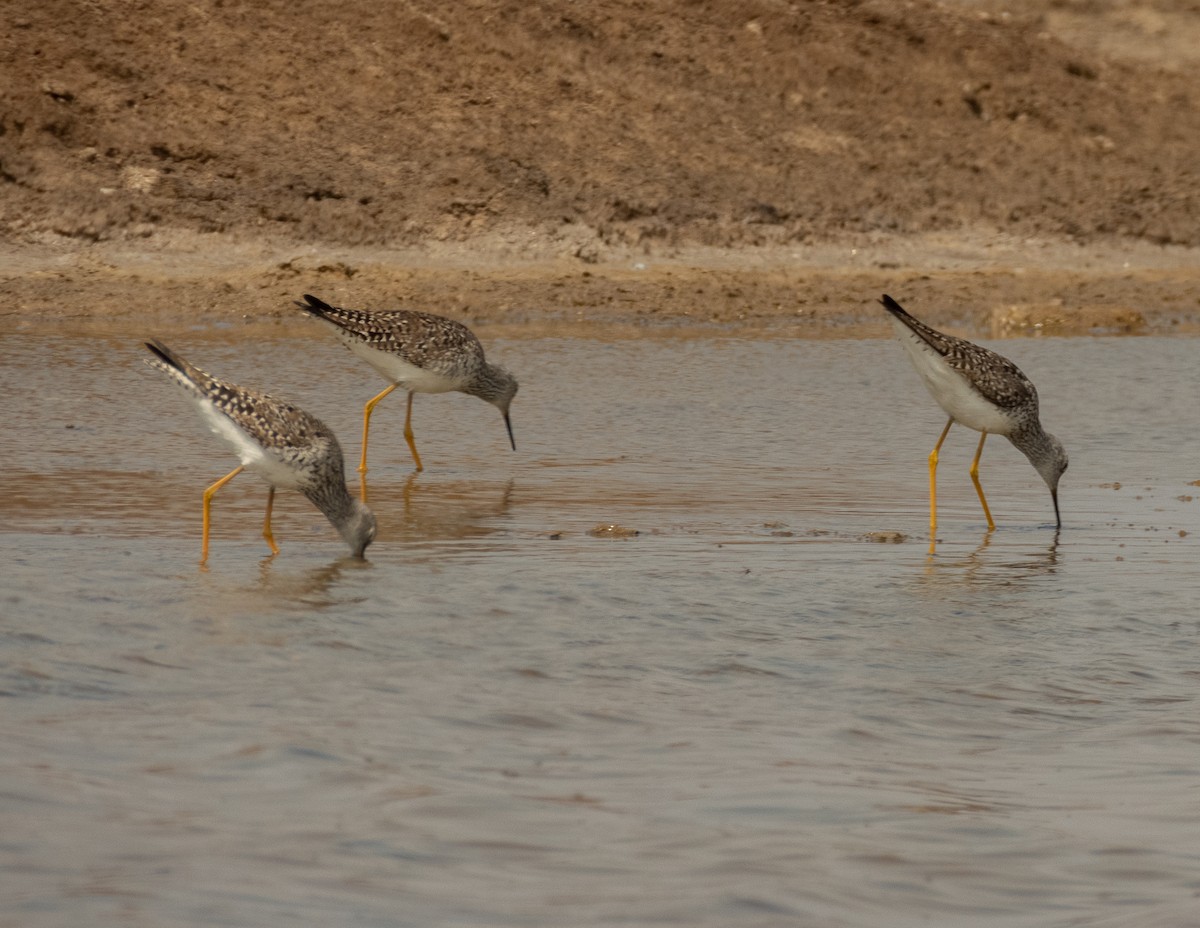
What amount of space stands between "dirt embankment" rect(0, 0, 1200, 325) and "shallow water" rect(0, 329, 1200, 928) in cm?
771

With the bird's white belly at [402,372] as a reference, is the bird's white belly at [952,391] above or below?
above

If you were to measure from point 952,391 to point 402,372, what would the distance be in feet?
11.2

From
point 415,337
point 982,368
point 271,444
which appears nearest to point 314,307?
point 415,337

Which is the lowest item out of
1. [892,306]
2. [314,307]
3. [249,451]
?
[249,451]

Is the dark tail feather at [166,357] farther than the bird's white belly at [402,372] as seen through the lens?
No

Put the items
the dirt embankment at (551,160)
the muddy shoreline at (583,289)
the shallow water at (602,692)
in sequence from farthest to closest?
the dirt embankment at (551,160) → the muddy shoreline at (583,289) → the shallow water at (602,692)

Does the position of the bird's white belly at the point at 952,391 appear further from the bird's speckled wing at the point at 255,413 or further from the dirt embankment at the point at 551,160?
the dirt embankment at the point at 551,160

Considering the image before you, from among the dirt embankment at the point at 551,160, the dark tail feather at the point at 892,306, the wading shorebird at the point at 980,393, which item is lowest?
the wading shorebird at the point at 980,393

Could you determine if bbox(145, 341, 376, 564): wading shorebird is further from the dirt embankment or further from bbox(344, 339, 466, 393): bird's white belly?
the dirt embankment

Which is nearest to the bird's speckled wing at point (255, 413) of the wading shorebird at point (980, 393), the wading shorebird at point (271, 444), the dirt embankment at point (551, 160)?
the wading shorebird at point (271, 444)

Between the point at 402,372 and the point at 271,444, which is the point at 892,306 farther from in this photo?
the point at 402,372

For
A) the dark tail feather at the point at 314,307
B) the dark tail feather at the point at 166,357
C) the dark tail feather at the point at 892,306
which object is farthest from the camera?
the dark tail feather at the point at 314,307

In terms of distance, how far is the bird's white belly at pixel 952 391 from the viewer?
9227 mm

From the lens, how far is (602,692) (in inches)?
215
